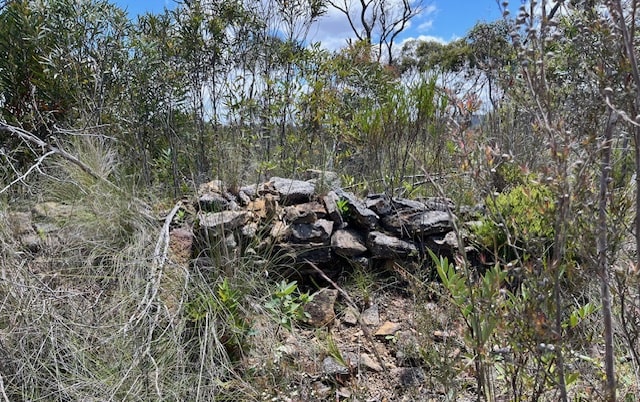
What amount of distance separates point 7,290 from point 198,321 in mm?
833

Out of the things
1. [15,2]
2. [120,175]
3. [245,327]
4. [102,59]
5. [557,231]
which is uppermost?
[15,2]

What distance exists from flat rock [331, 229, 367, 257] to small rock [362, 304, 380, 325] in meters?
0.37

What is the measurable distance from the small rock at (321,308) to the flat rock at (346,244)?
1.00 ft

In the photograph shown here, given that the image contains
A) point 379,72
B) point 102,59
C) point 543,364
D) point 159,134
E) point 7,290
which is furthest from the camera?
point 379,72

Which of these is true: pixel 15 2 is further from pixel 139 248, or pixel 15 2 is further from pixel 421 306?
pixel 421 306

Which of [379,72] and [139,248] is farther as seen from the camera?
[379,72]

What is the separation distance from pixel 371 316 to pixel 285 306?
47 centimetres

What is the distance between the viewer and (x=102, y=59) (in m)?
3.73

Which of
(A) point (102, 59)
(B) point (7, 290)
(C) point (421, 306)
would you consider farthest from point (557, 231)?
(A) point (102, 59)

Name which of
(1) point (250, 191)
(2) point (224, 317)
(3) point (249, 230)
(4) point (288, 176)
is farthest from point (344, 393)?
(4) point (288, 176)

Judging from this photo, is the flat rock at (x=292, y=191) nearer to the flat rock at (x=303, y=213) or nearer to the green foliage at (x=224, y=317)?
the flat rock at (x=303, y=213)

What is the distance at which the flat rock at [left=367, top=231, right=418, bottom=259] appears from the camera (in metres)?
2.96

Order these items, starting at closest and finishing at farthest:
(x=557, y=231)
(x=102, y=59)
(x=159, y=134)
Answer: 1. (x=557, y=231)
2. (x=102, y=59)
3. (x=159, y=134)

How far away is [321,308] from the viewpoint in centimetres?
268
